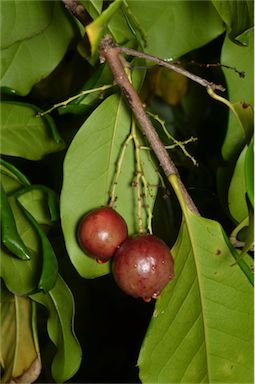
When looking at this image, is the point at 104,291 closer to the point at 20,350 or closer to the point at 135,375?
the point at 135,375

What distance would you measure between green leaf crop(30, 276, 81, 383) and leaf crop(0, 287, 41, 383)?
7cm

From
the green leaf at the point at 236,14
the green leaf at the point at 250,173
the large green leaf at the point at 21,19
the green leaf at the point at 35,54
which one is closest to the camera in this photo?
the green leaf at the point at 250,173

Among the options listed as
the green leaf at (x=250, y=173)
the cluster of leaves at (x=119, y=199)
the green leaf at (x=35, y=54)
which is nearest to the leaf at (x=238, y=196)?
the cluster of leaves at (x=119, y=199)

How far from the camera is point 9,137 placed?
86cm

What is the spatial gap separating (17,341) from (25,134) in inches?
11.6

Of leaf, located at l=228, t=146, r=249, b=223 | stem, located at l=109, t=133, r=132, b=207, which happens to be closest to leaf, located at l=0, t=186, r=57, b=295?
stem, located at l=109, t=133, r=132, b=207

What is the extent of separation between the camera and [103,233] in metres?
0.63

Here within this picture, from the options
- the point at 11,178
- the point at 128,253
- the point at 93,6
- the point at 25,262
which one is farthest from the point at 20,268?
the point at 93,6

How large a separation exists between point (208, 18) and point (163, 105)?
0.56 metres

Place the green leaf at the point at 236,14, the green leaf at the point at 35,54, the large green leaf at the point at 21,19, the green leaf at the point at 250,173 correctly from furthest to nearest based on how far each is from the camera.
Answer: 1. the green leaf at the point at 35,54
2. the large green leaf at the point at 21,19
3. the green leaf at the point at 236,14
4. the green leaf at the point at 250,173

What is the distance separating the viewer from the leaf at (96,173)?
721 mm

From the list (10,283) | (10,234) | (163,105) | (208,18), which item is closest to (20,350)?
(10,283)

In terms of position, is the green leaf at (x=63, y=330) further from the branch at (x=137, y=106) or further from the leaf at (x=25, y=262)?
the branch at (x=137, y=106)

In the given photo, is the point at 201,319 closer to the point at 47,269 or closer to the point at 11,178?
the point at 47,269
